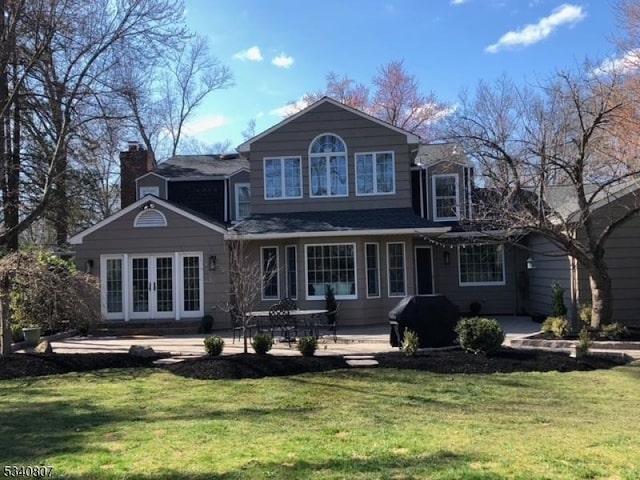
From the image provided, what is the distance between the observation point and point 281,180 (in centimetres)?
1808

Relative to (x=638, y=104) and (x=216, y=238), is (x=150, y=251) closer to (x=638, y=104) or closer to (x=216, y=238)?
(x=216, y=238)

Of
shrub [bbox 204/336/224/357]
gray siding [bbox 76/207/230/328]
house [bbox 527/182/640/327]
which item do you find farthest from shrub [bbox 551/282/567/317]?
gray siding [bbox 76/207/230/328]

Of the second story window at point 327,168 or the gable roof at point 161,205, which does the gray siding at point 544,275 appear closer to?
the second story window at point 327,168

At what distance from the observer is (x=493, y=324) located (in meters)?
10.2

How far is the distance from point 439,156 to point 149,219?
1030cm

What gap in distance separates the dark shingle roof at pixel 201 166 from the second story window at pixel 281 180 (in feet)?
10.8

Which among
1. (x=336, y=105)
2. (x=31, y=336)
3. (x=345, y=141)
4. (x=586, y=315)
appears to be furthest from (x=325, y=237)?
(x=31, y=336)

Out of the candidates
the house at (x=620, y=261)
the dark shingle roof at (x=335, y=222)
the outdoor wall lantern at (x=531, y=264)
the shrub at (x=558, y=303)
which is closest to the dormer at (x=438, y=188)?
the dark shingle roof at (x=335, y=222)

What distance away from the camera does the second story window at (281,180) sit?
59.2 ft

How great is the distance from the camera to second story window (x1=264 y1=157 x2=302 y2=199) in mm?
18031

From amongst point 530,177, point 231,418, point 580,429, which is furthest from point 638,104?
point 231,418

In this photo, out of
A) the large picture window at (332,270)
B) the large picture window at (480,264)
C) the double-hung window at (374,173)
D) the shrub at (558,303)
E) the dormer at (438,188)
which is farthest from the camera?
the dormer at (438,188)

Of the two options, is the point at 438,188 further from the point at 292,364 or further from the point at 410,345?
the point at 292,364

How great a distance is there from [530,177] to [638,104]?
4058 millimetres
